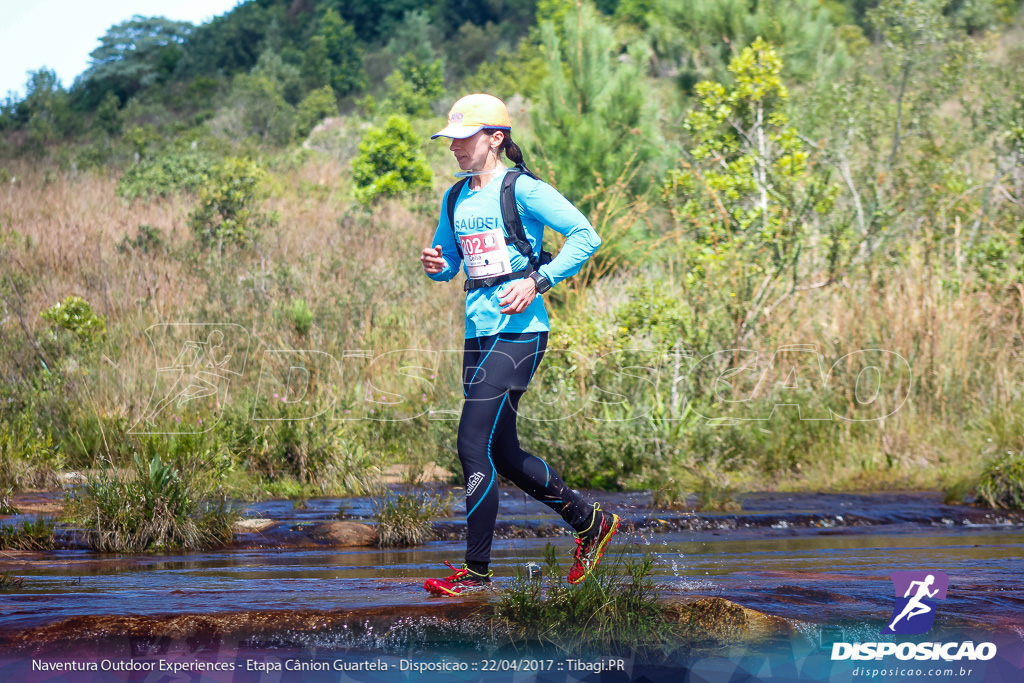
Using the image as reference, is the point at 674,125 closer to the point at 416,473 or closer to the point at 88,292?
the point at 88,292

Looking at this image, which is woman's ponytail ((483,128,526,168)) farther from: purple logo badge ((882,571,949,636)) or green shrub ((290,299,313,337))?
green shrub ((290,299,313,337))

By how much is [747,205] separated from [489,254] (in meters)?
11.6

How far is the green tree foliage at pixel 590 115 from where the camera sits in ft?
57.8

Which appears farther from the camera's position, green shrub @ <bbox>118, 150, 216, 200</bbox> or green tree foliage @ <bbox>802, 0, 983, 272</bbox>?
green shrub @ <bbox>118, 150, 216, 200</bbox>

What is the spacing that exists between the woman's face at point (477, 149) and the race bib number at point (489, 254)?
13.9 inches

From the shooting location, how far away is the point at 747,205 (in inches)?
637

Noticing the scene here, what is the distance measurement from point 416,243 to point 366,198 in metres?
5.40

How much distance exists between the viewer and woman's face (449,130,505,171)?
5.36m

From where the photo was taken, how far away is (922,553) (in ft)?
25.1

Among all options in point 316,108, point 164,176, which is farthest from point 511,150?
point 316,108

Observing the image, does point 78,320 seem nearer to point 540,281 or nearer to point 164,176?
point 540,281

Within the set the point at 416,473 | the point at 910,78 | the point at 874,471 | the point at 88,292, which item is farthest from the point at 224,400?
the point at 910,78

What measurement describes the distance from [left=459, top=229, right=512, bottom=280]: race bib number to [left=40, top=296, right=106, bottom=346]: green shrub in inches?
352

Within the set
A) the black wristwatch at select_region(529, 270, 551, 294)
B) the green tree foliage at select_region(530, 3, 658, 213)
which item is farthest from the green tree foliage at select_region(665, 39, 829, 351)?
the black wristwatch at select_region(529, 270, 551, 294)
